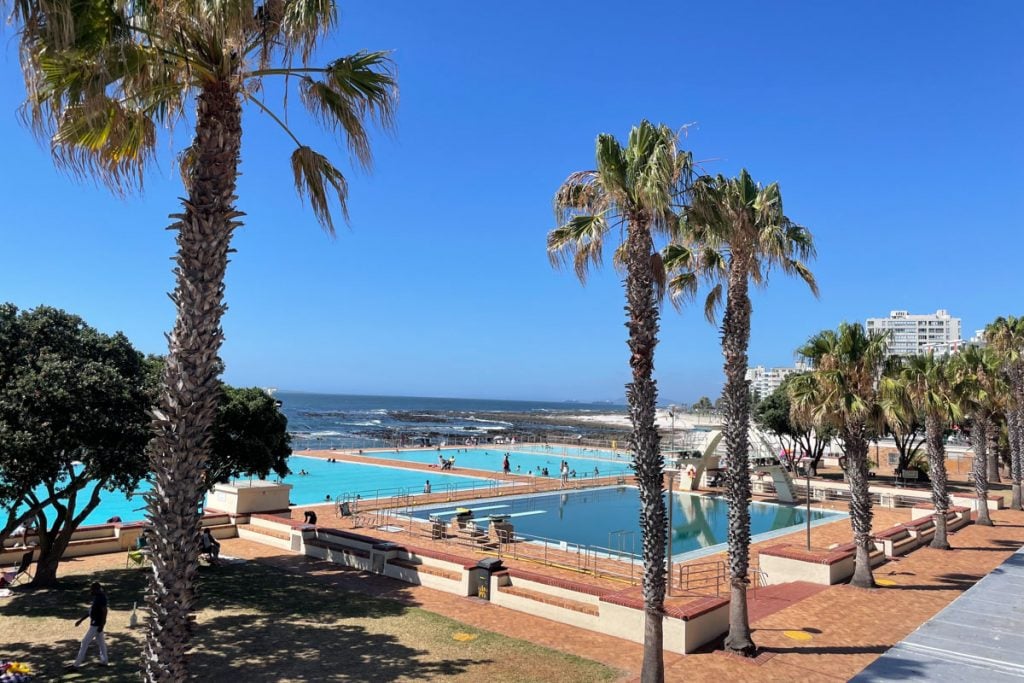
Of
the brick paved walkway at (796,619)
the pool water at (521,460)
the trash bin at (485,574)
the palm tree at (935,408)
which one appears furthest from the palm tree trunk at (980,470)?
the pool water at (521,460)

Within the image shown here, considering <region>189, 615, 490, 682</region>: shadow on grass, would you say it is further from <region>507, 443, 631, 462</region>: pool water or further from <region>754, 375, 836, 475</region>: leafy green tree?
<region>507, 443, 631, 462</region>: pool water

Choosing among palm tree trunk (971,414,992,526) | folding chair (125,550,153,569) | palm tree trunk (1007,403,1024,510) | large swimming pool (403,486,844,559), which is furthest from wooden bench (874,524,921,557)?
folding chair (125,550,153,569)

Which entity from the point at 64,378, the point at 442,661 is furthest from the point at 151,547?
the point at 64,378

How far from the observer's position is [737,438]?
12.9m

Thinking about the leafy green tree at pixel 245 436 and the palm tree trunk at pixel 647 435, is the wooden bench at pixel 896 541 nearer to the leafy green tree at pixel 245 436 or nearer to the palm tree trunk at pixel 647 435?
the palm tree trunk at pixel 647 435

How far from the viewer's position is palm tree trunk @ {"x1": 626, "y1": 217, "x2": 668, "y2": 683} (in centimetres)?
1022

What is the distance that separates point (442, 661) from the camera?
11773mm

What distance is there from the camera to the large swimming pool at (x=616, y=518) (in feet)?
87.8

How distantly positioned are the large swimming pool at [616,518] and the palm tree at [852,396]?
23.6 feet

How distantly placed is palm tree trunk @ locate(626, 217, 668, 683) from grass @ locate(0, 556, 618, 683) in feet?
6.53

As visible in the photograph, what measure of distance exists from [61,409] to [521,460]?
48716 mm

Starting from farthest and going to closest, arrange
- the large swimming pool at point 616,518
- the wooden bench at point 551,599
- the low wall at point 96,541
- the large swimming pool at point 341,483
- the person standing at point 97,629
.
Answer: the large swimming pool at point 341,483 → the large swimming pool at point 616,518 → the low wall at point 96,541 → the wooden bench at point 551,599 → the person standing at point 97,629

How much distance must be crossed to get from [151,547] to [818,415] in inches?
604

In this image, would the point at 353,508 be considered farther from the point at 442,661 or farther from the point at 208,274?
the point at 208,274
